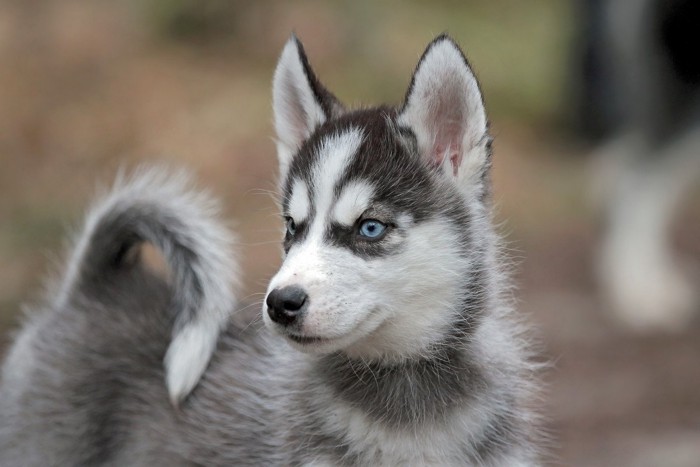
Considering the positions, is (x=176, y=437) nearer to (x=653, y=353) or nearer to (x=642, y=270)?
(x=653, y=353)

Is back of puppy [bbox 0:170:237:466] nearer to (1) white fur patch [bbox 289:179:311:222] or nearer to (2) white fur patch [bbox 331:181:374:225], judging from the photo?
(1) white fur patch [bbox 289:179:311:222]

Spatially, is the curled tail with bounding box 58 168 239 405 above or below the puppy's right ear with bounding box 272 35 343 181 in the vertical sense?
below

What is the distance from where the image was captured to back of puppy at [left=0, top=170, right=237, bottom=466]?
444cm

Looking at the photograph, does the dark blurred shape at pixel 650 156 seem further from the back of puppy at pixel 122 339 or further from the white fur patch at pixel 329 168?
the white fur patch at pixel 329 168

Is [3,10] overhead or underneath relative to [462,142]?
underneath

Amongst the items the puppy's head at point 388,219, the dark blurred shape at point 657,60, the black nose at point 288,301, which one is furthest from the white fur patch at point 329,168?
the dark blurred shape at point 657,60

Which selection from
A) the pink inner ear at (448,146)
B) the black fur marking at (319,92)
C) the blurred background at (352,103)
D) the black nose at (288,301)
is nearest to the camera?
the black nose at (288,301)

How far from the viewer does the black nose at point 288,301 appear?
11.5ft

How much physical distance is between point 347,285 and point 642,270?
19.2ft

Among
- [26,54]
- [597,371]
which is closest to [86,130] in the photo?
[26,54]

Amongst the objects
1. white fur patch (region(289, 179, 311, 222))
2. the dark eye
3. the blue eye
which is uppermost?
the blue eye

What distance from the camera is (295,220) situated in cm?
389

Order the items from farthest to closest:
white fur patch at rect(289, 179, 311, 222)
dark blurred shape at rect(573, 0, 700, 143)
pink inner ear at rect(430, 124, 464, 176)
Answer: dark blurred shape at rect(573, 0, 700, 143)
pink inner ear at rect(430, 124, 464, 176)
white fur patch at rect(289, 179, 311, 222)

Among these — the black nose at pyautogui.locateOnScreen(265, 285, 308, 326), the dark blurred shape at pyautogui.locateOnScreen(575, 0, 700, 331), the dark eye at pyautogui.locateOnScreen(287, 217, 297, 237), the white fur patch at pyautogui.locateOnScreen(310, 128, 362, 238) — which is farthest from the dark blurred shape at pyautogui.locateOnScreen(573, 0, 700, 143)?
the black nose at pyautogui.locateOnScreen(265, 285, 308, 326)
